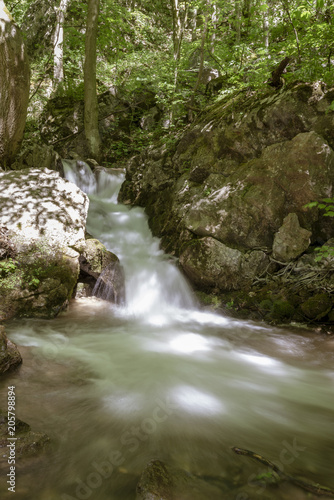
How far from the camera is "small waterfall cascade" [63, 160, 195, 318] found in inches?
233

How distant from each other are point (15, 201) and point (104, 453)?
493 centimetres

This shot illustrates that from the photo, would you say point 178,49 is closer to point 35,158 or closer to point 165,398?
point 35,158

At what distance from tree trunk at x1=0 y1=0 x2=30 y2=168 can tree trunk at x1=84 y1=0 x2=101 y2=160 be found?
177 inches

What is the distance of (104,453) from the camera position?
1951 millimetres

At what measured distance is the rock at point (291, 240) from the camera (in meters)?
5.26

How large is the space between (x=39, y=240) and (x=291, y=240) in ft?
15.0

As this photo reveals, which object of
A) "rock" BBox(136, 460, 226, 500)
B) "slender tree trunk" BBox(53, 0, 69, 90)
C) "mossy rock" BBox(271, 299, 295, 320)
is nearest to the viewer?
"rock" BBox(136, 460, 226, 500)

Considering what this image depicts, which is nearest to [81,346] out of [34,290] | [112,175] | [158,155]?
[34,290]

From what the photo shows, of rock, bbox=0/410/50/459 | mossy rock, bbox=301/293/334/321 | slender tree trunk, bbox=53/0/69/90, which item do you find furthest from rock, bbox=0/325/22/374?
slender tree trunk, bbox=53/0/69/90

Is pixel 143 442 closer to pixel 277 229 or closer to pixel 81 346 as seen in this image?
pixel 81 346

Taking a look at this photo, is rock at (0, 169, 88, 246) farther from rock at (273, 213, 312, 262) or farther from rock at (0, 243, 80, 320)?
rock at (273, 213, 312, 262)

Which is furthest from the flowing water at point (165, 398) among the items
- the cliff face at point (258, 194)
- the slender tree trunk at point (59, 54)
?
the slender tree trunk at point (59, 54)

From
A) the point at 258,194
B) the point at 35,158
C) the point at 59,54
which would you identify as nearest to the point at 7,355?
the point at 258,194

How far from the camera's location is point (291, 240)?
5312 mm
